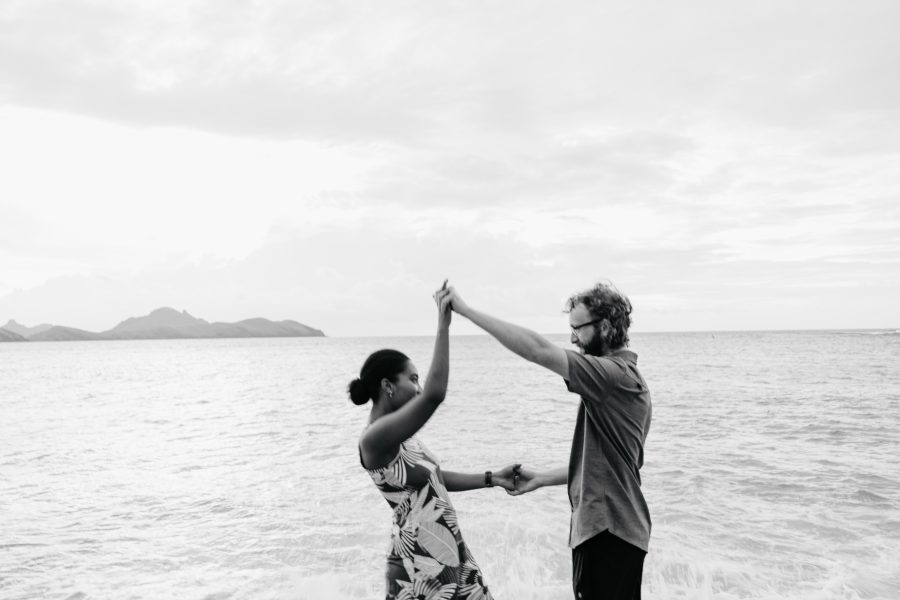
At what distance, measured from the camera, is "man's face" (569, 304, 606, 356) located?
324cm

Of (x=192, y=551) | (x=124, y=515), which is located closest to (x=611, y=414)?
(x=192, y=551)

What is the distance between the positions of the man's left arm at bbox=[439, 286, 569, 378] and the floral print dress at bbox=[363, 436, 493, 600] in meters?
0.81

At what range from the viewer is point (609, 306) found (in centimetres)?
324

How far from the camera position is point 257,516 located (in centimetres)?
1106

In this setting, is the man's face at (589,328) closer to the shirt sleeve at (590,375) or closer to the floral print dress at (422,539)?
the shirt sleeve at (590,375)

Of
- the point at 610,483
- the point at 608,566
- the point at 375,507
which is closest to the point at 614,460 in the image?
the point at 610,483

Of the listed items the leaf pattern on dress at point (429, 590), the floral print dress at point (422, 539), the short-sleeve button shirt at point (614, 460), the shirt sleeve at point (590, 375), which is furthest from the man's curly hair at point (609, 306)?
the leaf pattern on dress at point (429, 590)

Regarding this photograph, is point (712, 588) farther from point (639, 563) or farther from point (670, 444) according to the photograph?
point (670, 444)

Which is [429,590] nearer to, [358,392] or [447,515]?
[447,515]

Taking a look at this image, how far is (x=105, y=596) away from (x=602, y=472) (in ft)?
22.9

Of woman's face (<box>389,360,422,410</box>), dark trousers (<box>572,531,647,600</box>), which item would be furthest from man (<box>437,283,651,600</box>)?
woman's face (<box>389,360,422,410</box>)

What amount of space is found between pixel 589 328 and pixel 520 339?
0.72 m

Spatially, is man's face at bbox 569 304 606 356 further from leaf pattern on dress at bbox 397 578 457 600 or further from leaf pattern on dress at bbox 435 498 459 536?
leaf pattern on dress at bbox 397 578 457 600

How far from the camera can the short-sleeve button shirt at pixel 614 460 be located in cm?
303
